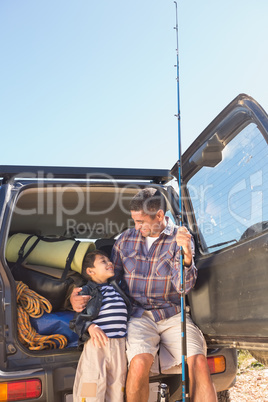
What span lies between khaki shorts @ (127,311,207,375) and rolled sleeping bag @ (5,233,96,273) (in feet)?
2.22

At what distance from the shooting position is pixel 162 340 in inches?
123

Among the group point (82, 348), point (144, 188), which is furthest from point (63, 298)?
point (144, 188)

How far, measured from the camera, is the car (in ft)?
8.21

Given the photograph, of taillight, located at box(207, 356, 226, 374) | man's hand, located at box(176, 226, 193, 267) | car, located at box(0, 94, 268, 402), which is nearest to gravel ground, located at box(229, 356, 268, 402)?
car, located at box(0, 94, 268, 402)

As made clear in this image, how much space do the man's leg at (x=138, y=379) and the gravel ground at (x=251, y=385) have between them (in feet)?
8.03

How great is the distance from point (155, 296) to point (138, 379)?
60cm

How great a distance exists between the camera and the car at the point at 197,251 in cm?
250

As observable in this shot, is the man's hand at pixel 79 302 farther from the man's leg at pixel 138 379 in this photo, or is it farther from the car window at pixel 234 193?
the car window at pixel 234 193

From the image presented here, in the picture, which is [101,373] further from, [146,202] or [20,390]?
[146,202]

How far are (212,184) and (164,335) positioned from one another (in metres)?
1.01

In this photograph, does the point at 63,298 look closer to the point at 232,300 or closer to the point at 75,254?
the point at 75,254

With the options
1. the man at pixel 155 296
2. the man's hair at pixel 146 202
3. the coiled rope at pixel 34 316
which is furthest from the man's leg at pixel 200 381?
the man's hair at pixel 146 202

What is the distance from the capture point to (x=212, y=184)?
10.1 feet

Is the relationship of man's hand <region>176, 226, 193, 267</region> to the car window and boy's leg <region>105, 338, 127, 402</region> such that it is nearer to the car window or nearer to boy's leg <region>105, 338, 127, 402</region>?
the car window
